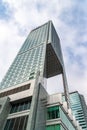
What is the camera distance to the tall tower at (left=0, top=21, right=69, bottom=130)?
93.3 ft

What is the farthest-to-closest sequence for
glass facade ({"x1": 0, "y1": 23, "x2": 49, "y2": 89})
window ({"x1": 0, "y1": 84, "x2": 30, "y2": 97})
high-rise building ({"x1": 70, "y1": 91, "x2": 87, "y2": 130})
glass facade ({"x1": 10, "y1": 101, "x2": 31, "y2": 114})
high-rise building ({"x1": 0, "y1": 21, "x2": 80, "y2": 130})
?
high-rise building ({"x1": 70, "y1": 91, "x2": 87, "y2": 130}), glass facade ({"x1": 0, "y1": 23, "x2": 49, "y2": 89}), window ({"x1": 0, "y1": 84, "x2": 30, "y2": 97}), glass facade ({"x1": 10, "y1": 101, "x2": 31, "y2": 114}), high-rise building ({"x1": 0, "y1": 21, "x2": 80, "y2": 130})

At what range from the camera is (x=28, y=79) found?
39875 mm

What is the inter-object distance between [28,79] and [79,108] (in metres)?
108

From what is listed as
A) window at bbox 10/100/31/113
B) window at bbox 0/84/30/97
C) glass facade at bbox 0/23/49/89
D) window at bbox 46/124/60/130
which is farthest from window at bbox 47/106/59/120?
glass facade at bbox 0/23/49/89

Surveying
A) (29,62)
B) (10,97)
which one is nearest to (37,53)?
(29,62)

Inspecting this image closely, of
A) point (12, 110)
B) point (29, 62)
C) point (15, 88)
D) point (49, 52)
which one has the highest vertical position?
point (49, 52)

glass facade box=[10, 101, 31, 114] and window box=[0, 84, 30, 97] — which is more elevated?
window box=[0, 84, 30, 97]

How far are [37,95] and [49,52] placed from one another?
107 ft

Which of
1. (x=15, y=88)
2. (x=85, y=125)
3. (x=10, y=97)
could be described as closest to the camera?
(x=10, y=97)

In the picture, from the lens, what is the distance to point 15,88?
3756 cm

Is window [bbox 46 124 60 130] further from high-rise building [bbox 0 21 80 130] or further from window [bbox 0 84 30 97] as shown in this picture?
window [bbox 0 84 30 97]

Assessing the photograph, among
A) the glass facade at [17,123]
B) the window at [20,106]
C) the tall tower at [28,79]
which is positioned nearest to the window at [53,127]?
the tall tower at [28,79]

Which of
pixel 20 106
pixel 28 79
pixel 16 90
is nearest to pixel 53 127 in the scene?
pixel 20 106

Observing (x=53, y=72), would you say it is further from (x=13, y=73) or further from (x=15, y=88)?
(x=15, y=88)
